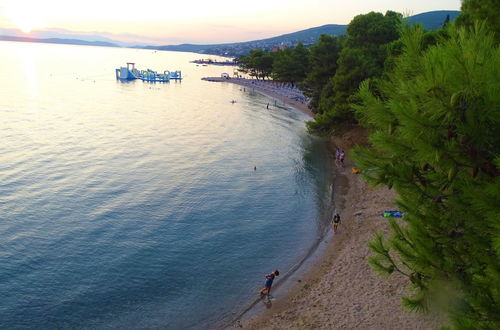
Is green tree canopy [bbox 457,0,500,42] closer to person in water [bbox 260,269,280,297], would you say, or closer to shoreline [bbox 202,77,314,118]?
person in water [bbox 260,269,280,297]

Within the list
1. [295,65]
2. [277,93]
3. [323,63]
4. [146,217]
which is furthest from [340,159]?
[277,93]

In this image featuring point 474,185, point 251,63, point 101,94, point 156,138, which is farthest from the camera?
point 251,63

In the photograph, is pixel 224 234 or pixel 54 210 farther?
pixel 54 210

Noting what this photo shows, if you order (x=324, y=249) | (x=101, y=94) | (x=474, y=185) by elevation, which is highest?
(x=474, y=185)

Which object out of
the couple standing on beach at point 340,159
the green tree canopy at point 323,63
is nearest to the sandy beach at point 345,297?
the couple standing on beach at point 340,159

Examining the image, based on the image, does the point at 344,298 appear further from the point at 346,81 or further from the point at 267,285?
the point at 346,81

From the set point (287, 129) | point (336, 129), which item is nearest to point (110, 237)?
point (336, 129)

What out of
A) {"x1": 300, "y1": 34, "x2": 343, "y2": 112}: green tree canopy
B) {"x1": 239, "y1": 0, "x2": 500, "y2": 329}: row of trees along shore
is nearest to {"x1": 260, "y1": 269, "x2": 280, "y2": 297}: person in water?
{"x1": 239, "y1": 0, "x2": 500, "y2": 329}: row of trees along shore

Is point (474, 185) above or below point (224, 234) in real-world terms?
above

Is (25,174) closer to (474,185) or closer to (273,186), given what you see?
(273,186)
